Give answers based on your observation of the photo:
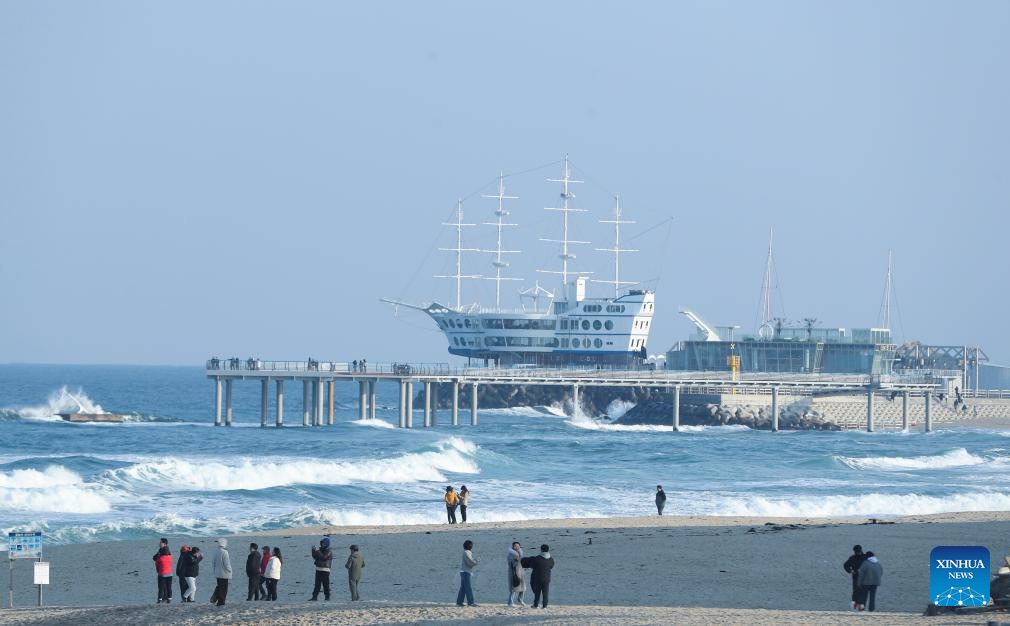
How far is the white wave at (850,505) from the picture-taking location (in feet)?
138

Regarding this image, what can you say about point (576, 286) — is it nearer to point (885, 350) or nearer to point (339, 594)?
point (885, 350)

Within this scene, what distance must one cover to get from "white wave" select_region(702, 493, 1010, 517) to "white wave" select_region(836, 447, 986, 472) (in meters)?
13.2

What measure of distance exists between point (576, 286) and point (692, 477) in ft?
162

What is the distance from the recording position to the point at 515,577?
22359 millimetres

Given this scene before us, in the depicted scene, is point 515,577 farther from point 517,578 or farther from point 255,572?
point 255,572

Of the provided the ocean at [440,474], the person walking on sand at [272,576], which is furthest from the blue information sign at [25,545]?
the ocean at [440,474]

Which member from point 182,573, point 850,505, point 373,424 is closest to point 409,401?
point 373,424

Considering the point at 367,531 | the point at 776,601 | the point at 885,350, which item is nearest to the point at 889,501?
the point at 367,531

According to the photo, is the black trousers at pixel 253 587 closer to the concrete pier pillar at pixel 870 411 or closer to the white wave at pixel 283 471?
the white wave at pixel 283 471

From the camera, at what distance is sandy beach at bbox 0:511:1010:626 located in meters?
21.5

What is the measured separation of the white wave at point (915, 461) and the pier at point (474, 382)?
17637 millimetres

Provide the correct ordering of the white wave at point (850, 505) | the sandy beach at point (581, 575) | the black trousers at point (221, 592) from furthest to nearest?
1. the white wave at point (850, 505)
2. the black trousers at point (221, 592)
3. the sandy beach at point (581, 575)

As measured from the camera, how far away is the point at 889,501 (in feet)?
143

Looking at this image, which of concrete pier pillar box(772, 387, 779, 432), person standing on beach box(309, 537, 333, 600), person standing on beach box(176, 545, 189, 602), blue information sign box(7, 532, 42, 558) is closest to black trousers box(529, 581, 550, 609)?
person standing on beach box(309, 537, 333, 600)
